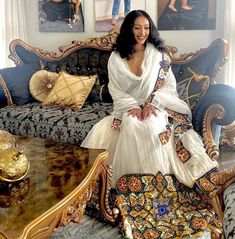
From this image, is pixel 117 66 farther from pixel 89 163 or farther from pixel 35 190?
pixel 35 190

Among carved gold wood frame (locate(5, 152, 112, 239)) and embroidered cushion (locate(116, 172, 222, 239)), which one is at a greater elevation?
carved gold wood frame (locate(5, 152, 112, 239))

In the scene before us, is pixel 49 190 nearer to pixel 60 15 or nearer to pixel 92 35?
pixel 92 35

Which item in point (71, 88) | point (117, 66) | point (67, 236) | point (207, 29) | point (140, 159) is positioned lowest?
point (67, 236)

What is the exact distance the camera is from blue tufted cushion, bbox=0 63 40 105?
3418 millimetres

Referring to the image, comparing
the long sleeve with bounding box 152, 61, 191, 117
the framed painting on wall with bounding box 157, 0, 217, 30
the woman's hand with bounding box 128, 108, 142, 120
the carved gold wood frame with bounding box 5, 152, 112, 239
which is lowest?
the carved gold wood frame with bounding box 5, 152, 112, 239

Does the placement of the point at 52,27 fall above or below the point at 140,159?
above

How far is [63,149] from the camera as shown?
77.9 inches

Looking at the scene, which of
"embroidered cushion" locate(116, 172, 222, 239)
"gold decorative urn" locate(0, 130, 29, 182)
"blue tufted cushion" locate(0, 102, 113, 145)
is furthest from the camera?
"blue tufted cushion" locate(0, 102, 113, 145)

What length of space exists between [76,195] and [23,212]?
0.83 ft

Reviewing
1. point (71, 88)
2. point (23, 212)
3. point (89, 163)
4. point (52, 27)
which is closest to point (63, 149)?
point (89, 163)

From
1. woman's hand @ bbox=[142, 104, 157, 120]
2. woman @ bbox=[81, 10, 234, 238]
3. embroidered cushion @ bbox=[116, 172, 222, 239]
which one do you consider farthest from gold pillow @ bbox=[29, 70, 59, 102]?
embroidered cushion @ bbox=[116, 172, 222, 239]

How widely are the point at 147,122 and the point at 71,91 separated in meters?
1.12

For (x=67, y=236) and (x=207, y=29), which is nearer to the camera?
(x=67, y=236)

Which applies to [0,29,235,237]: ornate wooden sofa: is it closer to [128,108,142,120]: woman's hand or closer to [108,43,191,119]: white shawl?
[108,43,191,119]: white shawl
